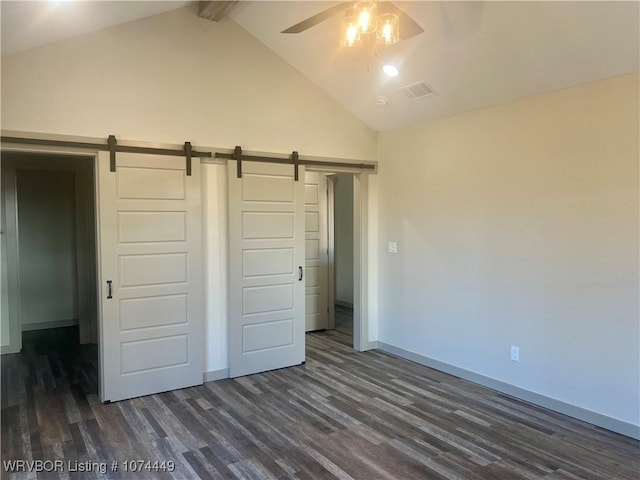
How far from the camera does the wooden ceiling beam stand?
12.8ft

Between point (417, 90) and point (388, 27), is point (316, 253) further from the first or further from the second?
point (388, 27)

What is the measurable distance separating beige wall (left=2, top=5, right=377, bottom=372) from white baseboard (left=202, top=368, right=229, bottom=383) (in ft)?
0.11

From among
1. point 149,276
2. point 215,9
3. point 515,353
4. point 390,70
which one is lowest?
point 515,353

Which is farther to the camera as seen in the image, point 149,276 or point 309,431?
point 149,276

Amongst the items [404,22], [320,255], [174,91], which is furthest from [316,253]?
[404,22]

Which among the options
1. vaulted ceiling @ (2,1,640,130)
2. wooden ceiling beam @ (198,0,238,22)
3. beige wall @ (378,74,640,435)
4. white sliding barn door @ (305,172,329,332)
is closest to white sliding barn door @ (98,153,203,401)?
vaulted ceiling @ (2,1,640,130)

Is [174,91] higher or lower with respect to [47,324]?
higher

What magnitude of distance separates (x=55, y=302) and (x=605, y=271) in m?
7.09

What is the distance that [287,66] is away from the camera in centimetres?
479

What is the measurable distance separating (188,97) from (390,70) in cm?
190

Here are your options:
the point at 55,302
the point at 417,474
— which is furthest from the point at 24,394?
the point at 417,474

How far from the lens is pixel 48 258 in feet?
22.4

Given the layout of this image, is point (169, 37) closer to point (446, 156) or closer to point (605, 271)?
point (446, 156)

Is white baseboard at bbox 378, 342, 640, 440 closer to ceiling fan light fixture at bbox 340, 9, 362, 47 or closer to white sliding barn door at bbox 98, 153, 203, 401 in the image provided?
white sliding barn door at bbox 98, 153, 203, 401
